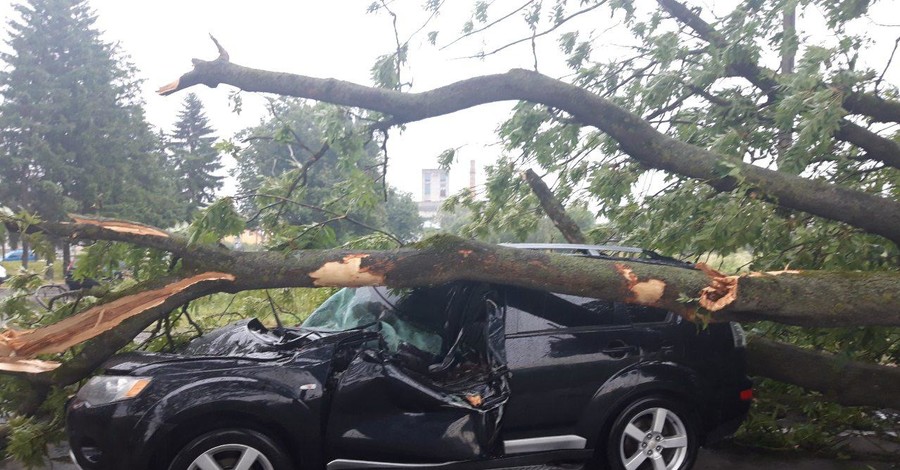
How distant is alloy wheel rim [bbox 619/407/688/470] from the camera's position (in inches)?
183

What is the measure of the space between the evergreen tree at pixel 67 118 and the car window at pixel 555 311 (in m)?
25.8

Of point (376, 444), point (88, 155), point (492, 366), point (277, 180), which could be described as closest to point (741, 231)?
point (492, 366)

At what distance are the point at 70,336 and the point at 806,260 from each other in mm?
5859

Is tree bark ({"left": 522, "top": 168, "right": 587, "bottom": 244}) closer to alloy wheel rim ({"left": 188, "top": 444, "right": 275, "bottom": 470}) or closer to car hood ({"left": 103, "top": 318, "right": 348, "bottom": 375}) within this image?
car hood ({"left": 103, "top": 318, "right": 348, "bottom": 375})

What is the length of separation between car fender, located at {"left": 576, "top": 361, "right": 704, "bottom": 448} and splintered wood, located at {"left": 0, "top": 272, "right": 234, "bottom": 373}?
2.53 m

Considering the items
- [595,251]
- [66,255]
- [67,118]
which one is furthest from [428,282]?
[67,118]

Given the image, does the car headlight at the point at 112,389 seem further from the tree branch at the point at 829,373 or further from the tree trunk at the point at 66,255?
the tree branch at the point at 829,373

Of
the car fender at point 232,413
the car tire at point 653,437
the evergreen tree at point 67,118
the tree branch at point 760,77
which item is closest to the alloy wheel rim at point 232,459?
the car fender at point 232,413

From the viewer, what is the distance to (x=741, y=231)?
577 centimetres

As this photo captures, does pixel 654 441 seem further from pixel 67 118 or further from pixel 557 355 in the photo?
pixel 67 118

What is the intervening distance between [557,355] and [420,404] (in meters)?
0.95

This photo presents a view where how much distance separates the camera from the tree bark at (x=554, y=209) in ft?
25.0

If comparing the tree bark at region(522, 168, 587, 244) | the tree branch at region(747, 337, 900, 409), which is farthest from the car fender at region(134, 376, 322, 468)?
the tree bark at region(522, 168, 587, 244)

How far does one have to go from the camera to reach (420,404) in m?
4.27
